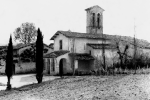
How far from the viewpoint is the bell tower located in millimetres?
38781

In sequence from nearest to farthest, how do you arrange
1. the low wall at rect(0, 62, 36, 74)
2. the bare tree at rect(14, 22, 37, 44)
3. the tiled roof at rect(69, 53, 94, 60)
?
the tiled roof at rect(69, 53, 94, 60) → the low wall at rect(0, 62, 36, 74) → the bare tree at rect(14, 22, 37, 44)

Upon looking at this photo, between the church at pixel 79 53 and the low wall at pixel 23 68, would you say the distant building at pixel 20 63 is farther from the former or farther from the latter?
the church at pixel 79 53

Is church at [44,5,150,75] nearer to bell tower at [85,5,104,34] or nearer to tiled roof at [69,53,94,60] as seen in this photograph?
tiled roof at [69,53,94,60]

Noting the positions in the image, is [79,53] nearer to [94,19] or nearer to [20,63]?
[94,19]

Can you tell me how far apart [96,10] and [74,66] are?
1450 centimetres

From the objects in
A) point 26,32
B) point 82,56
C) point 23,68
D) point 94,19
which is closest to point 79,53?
point 82,56

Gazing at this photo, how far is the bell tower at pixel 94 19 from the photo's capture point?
38781mm

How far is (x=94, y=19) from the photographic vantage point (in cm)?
3906

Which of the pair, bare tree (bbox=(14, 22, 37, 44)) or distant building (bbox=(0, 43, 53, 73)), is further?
bare tree (bbox=(14, 22, 37, 44))

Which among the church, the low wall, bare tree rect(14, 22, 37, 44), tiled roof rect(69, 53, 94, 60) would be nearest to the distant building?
the low wall

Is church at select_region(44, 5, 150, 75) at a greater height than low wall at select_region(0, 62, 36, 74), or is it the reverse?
church at select_region(44, 5, 150, 75)

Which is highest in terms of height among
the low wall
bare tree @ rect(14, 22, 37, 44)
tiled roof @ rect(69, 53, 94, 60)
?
bare tree @ rect(14, 22, 37, 44)

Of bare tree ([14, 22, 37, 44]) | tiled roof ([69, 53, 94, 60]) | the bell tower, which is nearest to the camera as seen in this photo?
tiled roof ([69, 53, 94, 60])

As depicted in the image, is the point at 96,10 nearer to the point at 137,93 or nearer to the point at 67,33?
the point at 67,33
